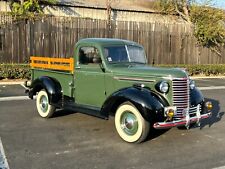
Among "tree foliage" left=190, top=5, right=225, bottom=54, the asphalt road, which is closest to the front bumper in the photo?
the asphalt road

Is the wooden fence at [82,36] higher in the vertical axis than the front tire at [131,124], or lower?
higher

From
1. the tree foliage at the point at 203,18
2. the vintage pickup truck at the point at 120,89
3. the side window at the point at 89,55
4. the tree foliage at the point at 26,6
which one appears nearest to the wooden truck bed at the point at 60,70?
the vintage pickup truck at the point at 120,89

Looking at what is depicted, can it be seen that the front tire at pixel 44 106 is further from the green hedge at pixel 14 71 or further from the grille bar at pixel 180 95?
the green hedge at pixel 14 71

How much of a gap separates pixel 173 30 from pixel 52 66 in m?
13.7

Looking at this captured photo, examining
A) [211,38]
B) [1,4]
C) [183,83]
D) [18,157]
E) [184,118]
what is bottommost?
[18,157]

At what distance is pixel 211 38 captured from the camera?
892 inches

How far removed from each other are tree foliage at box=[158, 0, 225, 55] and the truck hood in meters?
15.9

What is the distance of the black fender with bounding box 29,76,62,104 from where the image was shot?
828 centimetres

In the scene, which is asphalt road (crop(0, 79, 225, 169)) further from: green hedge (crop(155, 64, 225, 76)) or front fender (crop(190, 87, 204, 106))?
green hedge (crop(155, 64, 225, 76))

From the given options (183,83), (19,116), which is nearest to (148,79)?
(183,83)

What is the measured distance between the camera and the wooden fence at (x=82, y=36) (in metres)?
16.8

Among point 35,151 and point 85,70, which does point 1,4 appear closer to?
point 85,70

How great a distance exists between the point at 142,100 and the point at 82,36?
12.2m

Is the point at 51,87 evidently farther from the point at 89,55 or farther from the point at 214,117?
the point at 214,117
